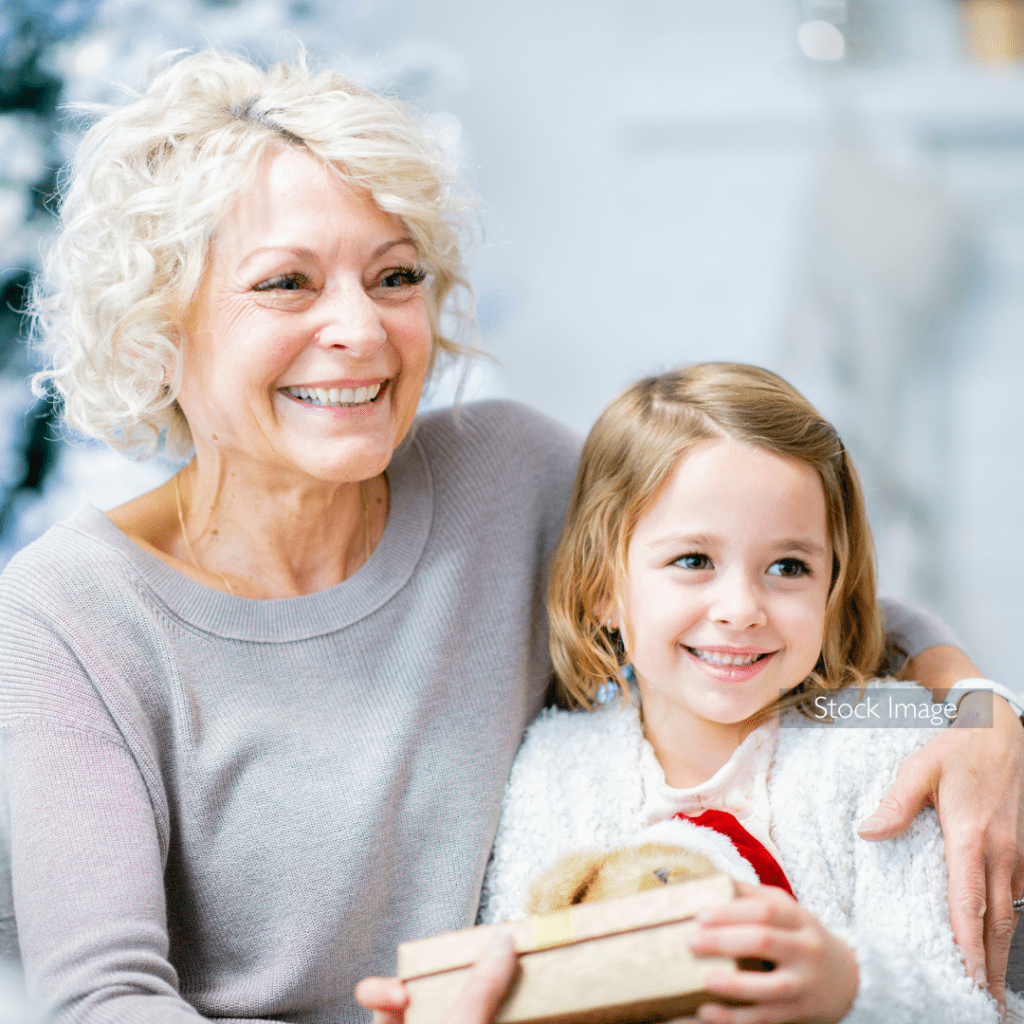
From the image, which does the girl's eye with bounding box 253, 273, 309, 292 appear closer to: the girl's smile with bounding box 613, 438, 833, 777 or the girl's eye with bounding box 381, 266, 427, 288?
the girl's eye with bounding box 381, 266, 427, 288

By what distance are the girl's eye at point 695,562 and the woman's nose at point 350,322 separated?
43 centimetres

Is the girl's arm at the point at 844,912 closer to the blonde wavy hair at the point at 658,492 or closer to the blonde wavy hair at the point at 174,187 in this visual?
the blonde wavy hair at the point at 658,492

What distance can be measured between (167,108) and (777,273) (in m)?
2.17

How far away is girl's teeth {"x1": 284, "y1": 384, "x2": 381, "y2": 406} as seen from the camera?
1328 millimetres

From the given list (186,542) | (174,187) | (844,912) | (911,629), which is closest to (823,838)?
(844,912)

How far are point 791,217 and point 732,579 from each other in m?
2.18

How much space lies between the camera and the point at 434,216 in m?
1.39

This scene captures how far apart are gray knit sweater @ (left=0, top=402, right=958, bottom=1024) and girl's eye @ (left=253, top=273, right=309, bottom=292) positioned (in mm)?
337

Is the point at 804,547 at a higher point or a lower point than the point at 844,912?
higher

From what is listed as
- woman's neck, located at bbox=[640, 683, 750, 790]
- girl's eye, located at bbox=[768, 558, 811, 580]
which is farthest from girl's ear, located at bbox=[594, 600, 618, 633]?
girl's eye, located at bbox=[768, 558, 811, 580]

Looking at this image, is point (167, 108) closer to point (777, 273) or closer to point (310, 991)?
point (310, 991)

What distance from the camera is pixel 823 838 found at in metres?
1.21

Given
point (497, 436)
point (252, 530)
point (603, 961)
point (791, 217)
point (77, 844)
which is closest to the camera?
point (603, 961)

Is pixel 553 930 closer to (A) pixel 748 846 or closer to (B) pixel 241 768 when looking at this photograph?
(A) pixel 748 846
